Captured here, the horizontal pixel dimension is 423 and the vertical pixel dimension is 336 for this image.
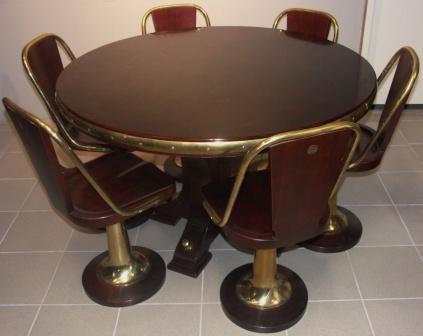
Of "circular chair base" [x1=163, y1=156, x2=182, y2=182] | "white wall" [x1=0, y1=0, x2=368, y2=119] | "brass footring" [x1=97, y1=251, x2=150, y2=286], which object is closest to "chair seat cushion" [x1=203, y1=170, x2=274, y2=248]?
"brass footring" [x1=97, y1=251, x2=150, y2=286]

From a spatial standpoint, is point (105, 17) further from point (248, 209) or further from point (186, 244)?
point (248, 209)

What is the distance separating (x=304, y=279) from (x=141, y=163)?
33.6 inches

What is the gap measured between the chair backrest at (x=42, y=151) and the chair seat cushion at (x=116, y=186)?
77 millimetres

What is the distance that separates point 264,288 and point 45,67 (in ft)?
4.51

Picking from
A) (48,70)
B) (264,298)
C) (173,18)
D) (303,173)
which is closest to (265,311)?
(264,298)

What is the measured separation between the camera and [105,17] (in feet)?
10.3

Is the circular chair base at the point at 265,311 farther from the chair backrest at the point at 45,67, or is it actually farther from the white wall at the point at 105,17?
the white wall at the point at 105,17

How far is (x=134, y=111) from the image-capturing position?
5.30ft

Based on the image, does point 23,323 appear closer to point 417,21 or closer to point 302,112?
point 302,112

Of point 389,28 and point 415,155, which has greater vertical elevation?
point 389,28

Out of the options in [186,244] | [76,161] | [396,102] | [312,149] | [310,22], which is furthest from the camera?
[310,22]

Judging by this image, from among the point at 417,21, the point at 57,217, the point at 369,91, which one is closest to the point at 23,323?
the point at 57,217

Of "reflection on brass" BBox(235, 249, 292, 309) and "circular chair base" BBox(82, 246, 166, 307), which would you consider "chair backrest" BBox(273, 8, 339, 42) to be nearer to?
"reflection on brass" BBox(235, 249, 292, 309)

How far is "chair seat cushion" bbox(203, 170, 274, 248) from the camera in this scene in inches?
61.5
